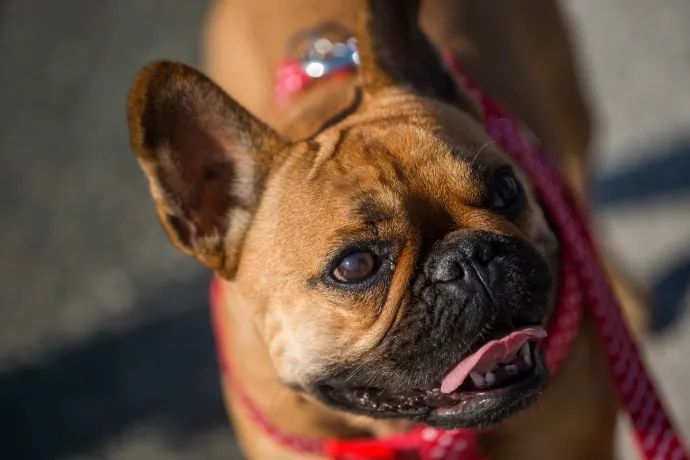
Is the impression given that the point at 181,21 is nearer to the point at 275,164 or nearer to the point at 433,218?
the point at 275,164

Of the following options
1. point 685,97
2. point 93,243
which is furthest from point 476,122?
point 93,243

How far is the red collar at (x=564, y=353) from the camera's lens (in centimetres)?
212

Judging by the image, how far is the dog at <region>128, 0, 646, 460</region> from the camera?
1862mm

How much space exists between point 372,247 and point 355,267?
0.20ft

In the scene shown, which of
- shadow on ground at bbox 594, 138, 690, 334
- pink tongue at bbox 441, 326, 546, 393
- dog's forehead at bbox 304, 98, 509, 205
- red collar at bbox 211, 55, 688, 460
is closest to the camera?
pink tongue at bbox 441, 326, 546, 393

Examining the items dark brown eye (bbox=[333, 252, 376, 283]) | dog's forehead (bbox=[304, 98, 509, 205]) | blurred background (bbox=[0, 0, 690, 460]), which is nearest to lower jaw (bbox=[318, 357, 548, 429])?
dark brown eye (bbox=[333, 252, 376, 283])

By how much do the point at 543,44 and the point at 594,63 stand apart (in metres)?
1.01

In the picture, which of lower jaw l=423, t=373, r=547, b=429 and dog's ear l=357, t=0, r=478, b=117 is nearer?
lower jaw l=423, t=373, r=547, b=429

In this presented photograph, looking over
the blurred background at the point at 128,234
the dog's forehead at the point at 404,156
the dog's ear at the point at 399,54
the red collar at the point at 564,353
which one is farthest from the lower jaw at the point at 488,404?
the blurred background at the point at 128,234

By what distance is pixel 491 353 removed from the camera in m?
1.84

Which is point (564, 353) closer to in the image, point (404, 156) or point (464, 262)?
point (464, 262)

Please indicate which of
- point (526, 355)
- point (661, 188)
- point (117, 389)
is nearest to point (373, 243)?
point (526, 355)

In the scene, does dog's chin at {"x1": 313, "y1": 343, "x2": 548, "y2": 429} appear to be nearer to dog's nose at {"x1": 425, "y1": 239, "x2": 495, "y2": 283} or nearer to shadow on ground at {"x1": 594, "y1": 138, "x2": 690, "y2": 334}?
dog's nose at {"x1": 425, "y1": 239, "x2": 495, "y2": 283}

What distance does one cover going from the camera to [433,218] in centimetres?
192
